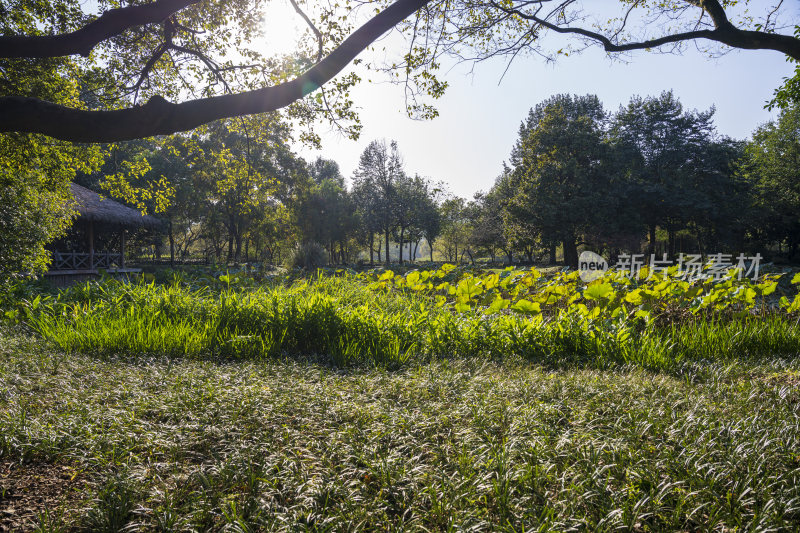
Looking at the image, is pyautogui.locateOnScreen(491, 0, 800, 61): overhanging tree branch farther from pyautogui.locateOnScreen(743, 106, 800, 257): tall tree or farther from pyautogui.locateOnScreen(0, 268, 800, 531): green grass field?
pyautogui.locateOnScreen(743, 106, 800, 257): tall tree

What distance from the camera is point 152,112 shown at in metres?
2.56

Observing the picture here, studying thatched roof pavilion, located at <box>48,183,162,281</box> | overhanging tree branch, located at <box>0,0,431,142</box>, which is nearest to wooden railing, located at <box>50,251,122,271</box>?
thatched roof pavilion, located at <box>48,183,162,281</box>

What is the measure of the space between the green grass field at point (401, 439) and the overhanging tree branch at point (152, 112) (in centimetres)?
170

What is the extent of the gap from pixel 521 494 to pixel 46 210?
8.40m

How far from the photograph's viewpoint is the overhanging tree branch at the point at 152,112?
2441 millimetres

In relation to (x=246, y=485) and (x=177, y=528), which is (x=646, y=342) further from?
(x=177, y=528)

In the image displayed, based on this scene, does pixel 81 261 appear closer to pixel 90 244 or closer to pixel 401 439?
pixel 90 244

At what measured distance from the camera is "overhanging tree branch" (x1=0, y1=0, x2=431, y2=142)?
2.44 meters

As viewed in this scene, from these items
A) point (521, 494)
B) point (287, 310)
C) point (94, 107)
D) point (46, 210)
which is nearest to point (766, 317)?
point (521, 494)

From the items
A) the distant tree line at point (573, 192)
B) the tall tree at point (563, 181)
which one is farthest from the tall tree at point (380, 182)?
the tall tree at point (563, 181)

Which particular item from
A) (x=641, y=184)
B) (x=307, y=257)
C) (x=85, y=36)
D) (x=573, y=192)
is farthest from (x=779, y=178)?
(x=85, y=36)

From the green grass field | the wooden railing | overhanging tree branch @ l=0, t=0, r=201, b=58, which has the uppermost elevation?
overhanging tree branch @ l=0, t=0, r=201, b=58

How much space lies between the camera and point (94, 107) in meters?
6.40

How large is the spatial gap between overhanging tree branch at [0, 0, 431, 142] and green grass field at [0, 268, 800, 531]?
170 cm
